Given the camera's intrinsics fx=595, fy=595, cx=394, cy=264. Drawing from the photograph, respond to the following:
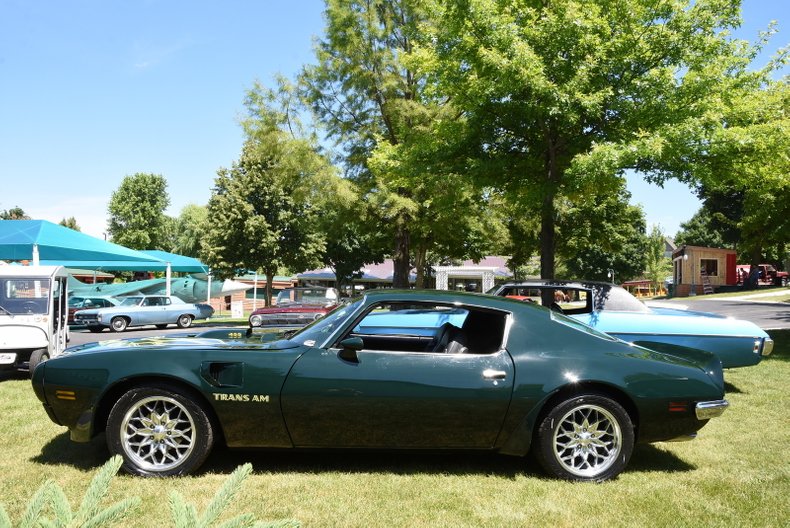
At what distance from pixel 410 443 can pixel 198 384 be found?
5.06 feet

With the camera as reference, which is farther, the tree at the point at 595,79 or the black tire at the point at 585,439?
the tree at the point at 595,79

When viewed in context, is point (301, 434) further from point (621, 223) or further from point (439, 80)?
Result: point (621, 223)

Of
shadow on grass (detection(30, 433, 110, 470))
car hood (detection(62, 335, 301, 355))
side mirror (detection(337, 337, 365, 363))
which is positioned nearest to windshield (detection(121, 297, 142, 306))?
shadow on grass (detection(30, 433, 110, 470))

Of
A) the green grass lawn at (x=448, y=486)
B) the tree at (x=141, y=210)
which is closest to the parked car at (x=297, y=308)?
the green grass lawn at (x=448, y=486)

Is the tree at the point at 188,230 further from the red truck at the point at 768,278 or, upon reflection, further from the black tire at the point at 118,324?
the red truck at the point at 768,278

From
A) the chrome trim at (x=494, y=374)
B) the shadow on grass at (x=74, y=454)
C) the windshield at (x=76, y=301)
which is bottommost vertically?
the shadow on grass at (x=74, y=454)

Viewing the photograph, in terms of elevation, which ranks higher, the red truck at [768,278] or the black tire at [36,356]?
the red truck at [768,278]

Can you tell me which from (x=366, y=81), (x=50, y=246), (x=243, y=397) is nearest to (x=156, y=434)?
(x=243, y=397)

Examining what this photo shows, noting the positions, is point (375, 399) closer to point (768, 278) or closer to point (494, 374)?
point (494, 374)

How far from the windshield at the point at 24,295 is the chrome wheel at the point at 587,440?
7.95 meters

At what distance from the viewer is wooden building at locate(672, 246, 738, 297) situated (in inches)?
1642

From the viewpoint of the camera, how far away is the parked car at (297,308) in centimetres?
1418

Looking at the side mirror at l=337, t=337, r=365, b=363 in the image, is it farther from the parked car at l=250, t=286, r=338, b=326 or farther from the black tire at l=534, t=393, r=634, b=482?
the parked car at l=250, t=286, r=338, b=326

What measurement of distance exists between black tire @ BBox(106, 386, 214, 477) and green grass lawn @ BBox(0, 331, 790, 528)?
0.42ft
